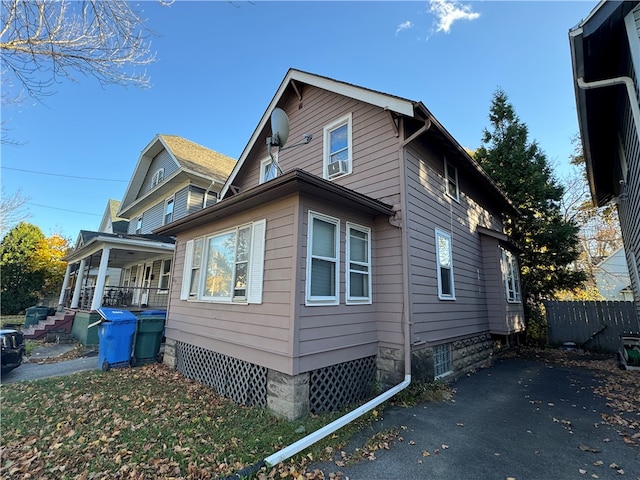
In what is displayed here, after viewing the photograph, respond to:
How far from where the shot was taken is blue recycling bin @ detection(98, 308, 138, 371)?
7246mm

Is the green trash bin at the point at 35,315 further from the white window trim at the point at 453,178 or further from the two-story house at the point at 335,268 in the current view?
the white window trim at the point at 453,178

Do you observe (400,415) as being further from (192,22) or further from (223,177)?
(223,177)

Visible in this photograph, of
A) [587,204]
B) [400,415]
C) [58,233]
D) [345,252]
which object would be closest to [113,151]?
[58,233]

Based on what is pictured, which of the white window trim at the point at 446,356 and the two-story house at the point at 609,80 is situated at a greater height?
the two-story house at the point at 609,80

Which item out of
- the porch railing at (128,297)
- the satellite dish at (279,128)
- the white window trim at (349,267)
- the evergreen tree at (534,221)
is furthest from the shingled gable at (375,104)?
the porch railing at (128,297)

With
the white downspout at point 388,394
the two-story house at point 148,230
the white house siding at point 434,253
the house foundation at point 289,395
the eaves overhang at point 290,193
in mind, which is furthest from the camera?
the two-story house at point 148,230

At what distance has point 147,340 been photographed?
805 centimetres

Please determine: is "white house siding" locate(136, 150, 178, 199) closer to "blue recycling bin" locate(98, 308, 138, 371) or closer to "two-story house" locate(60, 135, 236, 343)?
"two-story house" locate(60, 135, 236, 343)

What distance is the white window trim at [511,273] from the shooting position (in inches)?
394

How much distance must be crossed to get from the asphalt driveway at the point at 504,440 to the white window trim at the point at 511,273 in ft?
14.0

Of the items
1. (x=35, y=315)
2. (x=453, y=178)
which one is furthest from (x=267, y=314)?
(x=35, y=315)

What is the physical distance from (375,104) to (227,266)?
190 inches

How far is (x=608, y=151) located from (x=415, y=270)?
6.43m

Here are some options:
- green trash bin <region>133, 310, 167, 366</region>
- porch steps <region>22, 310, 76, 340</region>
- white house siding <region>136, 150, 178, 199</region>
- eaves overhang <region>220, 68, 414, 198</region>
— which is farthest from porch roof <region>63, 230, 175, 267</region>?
green trash bin <region>133, 310, 167, 366</region>
